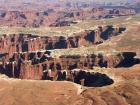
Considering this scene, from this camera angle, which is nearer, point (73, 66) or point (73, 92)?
point (73, 92)

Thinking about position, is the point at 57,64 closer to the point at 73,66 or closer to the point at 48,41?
the point at 73,66

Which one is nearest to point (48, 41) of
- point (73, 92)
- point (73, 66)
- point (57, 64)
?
point (57, 64)

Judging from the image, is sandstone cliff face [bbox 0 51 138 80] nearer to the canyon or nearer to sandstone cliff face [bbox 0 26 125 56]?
the canyon

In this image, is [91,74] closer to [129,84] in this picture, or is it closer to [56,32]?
[129,84]

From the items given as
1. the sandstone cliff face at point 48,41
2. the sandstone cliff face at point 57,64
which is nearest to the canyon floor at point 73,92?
the sandstone cliff face at point 57,64

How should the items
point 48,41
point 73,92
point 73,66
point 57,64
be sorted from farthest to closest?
point 48,41
point 57,64
point 73,66
point 73,92

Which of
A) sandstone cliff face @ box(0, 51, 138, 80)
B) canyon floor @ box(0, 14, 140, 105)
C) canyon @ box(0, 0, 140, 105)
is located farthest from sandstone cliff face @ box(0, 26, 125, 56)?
canyon floor @ box(0, 14, 140, 105)

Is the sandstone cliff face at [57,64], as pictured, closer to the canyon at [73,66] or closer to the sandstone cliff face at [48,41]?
the canyon at [73,66]

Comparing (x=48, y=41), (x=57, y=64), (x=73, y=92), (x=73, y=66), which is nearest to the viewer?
(x=73, y=92)

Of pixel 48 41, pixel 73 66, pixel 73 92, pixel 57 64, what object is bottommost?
pixel 48 41

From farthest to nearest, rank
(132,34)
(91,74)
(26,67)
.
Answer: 1. (132,34)
2. (26,67)
3. (91,74)

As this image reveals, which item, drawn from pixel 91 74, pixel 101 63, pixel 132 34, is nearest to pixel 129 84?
pixel 91 74
